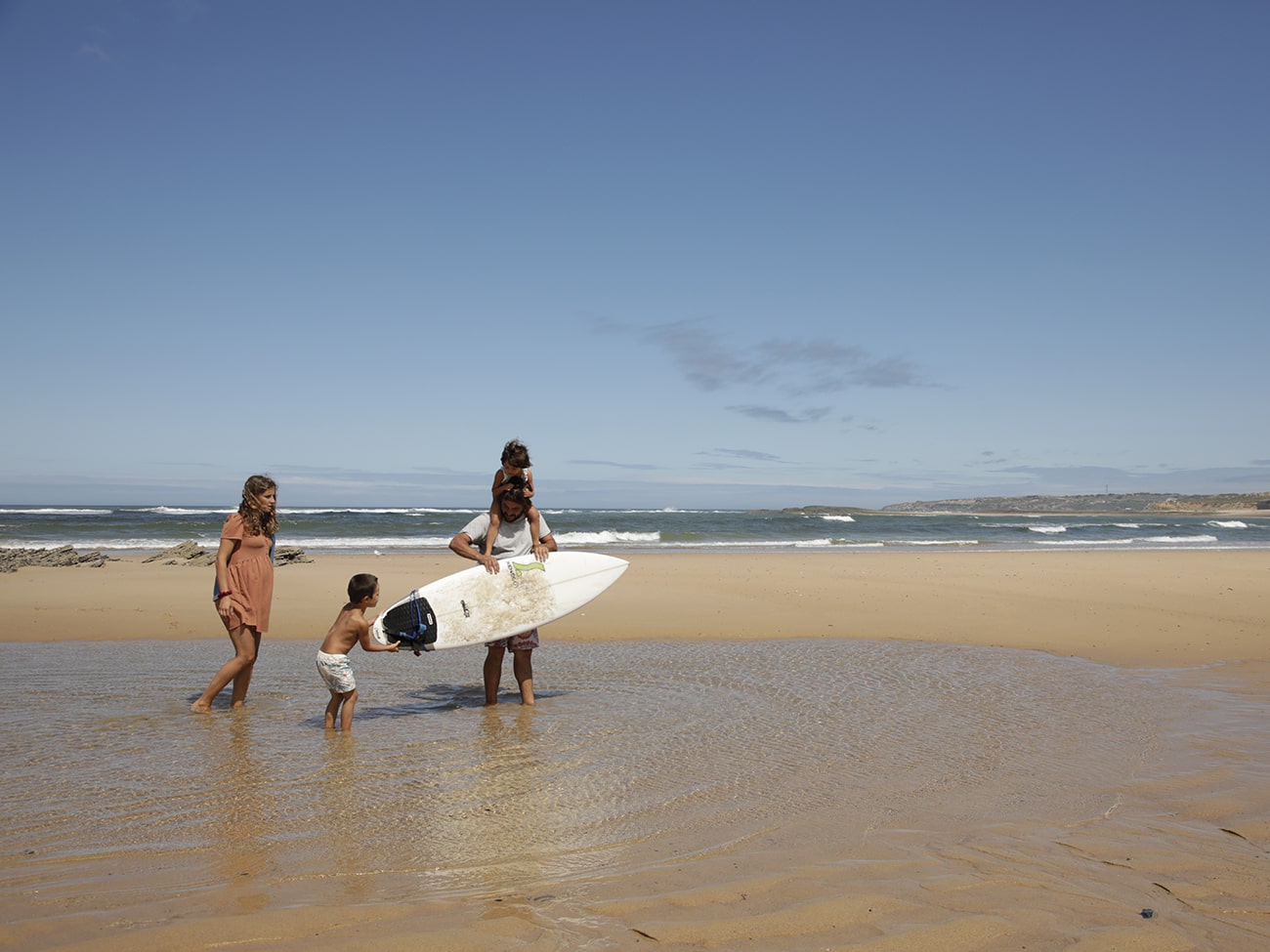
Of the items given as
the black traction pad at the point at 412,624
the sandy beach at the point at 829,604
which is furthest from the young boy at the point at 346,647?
the sandy beach at the point at 829,604

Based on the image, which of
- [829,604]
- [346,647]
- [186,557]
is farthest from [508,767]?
[186,557]

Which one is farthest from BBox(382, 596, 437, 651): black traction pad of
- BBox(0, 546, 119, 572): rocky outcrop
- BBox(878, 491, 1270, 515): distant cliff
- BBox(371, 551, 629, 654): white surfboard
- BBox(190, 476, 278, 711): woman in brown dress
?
BBox(878, 491, 1270, 515): distant cliff

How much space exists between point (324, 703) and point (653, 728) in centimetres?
246

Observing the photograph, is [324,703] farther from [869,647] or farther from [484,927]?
[869,647]

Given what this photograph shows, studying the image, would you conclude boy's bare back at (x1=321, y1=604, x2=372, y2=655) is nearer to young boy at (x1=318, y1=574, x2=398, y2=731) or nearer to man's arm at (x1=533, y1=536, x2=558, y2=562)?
young boy at (x1=318, y1=574, x2=398, y2=731)

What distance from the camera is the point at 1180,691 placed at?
6.56 m

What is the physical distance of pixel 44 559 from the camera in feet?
56.9

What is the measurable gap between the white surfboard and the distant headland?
7255 cm

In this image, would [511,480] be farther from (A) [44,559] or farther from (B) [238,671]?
(A) [44,559]

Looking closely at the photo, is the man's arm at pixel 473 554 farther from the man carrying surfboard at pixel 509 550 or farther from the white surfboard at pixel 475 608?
the white surfboard at pixel 475 608

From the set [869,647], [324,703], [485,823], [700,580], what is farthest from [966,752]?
[700,580]

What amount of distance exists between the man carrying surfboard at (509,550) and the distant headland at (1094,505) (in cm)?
7262

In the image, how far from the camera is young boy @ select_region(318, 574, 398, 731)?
17.8 ft

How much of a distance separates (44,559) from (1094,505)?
10590cm
